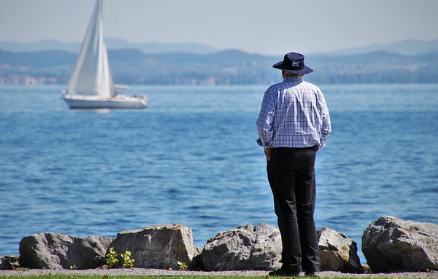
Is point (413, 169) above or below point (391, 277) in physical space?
below

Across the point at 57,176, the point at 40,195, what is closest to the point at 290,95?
the point at 40,195

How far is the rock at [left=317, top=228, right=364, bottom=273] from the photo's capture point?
849cm

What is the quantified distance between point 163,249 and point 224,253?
780mm

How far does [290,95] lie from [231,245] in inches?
99.6

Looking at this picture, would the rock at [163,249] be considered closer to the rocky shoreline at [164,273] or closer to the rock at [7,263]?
the rocky shoreline at [164,273]

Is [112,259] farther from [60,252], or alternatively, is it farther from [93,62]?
[93,62]

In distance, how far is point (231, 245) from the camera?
28.7 ft

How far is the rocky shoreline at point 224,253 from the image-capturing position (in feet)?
27.7

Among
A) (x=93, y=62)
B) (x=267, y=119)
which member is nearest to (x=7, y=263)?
(x=267, y=119)

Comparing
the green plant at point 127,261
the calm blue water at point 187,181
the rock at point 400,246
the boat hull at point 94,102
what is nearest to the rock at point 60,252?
the green plant at point 127,261

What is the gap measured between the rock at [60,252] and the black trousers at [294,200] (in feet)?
10.3

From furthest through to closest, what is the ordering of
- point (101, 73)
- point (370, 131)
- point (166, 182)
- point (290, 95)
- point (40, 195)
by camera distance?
point (101, 73) → point (370, 131) → point (166, 182) → point (40, 195) → point (290, 95)

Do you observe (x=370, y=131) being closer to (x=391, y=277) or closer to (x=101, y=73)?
(x=101, y=73)

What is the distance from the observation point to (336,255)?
8500 millimetres
